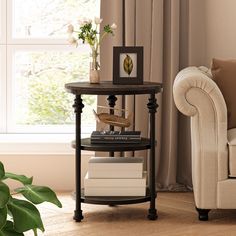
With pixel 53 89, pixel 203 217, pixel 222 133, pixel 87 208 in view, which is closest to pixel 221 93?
pixel 222 133

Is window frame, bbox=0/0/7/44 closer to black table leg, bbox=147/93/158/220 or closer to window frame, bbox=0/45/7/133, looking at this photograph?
window frame, bbox=0/45/7/133

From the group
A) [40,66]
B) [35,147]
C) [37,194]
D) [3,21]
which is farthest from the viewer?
[40,66]

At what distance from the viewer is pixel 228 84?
14.2ft

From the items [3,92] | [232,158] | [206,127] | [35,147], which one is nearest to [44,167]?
[35,147]

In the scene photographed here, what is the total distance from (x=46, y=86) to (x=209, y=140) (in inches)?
66.7

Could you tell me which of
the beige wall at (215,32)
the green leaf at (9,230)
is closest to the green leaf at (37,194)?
the green leaf at (9,230)

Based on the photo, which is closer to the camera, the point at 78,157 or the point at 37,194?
the point at 37,194

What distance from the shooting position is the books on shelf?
417 centimetres

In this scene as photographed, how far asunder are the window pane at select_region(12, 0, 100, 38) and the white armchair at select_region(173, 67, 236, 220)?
1485 mm

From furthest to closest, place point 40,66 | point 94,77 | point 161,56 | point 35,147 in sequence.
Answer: point 40,66, point 35,147, point 161,56, point 94,77

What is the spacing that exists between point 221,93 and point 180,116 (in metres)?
0.86

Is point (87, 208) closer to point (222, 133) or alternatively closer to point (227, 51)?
point (222, 133)

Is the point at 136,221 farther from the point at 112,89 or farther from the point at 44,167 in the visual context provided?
the point at 44,167

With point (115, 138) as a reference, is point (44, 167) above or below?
below
